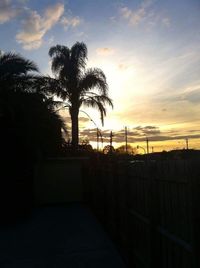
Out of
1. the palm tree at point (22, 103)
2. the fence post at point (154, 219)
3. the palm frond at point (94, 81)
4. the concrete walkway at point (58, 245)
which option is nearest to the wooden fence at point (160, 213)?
the fence post at point (154, 219)

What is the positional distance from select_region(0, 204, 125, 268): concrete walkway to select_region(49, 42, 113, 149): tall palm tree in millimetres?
13835

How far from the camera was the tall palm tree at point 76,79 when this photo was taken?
2891 cm

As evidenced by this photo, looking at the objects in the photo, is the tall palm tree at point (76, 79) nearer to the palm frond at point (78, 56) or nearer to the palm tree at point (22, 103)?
the palm frond at point (78, 56)

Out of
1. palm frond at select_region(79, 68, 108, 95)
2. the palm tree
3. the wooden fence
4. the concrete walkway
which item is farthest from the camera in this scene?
palm frond at select_region(79, 68, 108, 95)

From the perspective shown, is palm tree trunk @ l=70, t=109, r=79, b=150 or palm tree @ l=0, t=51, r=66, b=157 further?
palm tree trunk @ l=70, t=109, r=79, b=150

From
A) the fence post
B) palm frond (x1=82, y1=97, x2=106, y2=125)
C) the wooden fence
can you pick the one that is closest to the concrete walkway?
the wooden fence

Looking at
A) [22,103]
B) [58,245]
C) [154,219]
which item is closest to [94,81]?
[22,103]

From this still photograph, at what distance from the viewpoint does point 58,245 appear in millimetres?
11172

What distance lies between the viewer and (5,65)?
1666 centimetres

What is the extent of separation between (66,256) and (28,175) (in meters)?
7.83

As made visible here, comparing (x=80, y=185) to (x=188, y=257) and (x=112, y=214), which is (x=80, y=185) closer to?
(x=112, y=214)

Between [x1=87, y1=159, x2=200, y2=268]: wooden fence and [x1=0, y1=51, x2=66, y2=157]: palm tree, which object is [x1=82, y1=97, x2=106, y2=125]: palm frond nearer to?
[x1=0, y1=51, x2=66, y2=157]: palm tree

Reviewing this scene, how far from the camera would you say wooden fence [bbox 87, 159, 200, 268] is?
422 centimetres

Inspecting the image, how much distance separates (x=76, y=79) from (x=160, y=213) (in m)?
23.9
